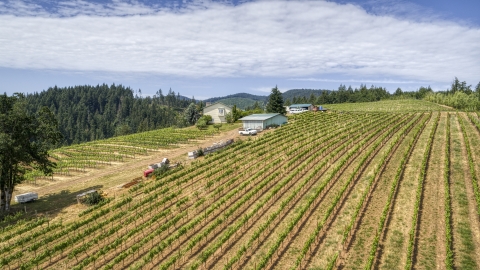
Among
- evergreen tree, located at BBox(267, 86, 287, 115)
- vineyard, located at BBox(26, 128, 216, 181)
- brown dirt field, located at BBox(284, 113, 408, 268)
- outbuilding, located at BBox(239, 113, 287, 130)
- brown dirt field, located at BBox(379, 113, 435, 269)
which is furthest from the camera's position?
evergreen tree, located at BBox(267, 86, 287, 115)

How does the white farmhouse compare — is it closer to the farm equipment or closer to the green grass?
the farm equipment

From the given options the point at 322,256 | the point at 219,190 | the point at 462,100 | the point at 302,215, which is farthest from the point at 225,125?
the point at 462,100

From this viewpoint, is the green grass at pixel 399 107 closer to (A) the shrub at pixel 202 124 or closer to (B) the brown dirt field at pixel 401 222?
(A) the shrub at pixel 202 124

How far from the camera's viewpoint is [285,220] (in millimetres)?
23922

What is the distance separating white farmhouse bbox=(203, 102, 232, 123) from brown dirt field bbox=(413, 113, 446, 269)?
54.6 m

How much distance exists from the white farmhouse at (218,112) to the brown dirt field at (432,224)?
54.6 m

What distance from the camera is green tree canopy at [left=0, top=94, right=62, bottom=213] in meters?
27.4

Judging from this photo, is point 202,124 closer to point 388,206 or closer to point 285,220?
point 285,220

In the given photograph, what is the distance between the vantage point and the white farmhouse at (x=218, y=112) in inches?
3214

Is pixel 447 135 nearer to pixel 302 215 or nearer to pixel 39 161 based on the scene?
pixel 302 215

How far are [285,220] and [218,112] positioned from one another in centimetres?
6047

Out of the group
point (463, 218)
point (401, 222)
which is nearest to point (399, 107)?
point (463, 218)

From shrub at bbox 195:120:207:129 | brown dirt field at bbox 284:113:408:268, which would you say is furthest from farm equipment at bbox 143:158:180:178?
shrub at bbox 195:120:207:129

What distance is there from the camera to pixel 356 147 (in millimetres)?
42562
